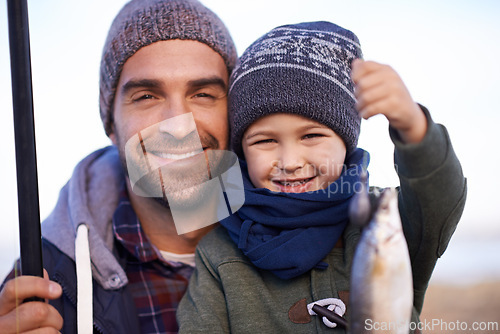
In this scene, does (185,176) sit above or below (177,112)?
below

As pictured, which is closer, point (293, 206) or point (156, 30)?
point (293, 206)

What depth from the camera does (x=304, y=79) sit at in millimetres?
1785

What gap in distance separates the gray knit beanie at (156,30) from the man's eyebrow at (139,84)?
110 millimetres

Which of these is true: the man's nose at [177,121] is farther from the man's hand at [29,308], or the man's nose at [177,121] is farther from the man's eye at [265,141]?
the man's hand at [29,308]

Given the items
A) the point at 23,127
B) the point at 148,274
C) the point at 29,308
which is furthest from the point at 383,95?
the point at 148,274

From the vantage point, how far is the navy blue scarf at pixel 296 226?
5.40 feet

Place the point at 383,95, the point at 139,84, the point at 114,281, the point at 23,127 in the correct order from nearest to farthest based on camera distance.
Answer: the point at 383,95 < the point at 23,127 < the point at 114,281 < the point at 139,84

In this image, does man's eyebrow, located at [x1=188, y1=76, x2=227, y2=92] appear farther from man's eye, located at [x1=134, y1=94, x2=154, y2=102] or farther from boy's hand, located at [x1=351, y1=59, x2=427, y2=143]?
boy's hand, located at [x1=351, y1=59, x2=427, y2=143]

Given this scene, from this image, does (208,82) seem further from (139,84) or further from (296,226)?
(296,226)

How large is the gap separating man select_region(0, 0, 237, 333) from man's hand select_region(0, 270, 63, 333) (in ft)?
1.38

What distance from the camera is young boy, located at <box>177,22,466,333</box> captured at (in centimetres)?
161

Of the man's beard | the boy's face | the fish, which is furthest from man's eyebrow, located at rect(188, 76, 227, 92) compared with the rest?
the fish

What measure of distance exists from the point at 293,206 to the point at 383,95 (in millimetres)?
649

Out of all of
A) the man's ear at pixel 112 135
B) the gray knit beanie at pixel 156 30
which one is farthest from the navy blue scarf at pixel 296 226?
the man's ear at pixel 112 135
